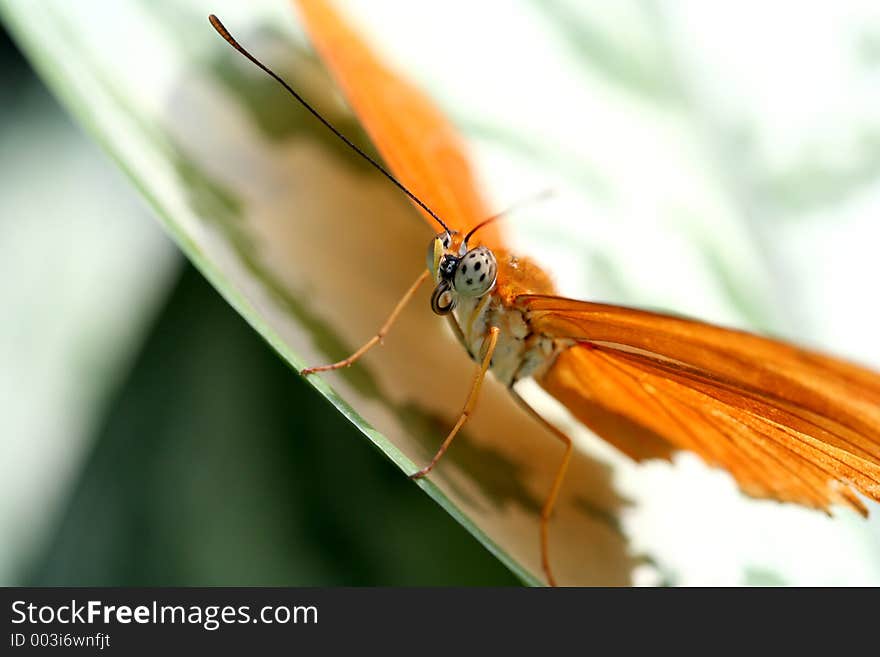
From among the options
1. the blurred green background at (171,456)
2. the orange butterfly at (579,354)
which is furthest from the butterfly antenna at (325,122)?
the blurred green background at (171,456)

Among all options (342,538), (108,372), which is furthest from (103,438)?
(342,538)

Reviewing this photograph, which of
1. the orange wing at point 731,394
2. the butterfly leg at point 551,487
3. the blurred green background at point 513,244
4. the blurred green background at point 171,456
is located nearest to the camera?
the orange wing at point 731,394

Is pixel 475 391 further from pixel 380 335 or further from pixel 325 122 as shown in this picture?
pixel 325 122

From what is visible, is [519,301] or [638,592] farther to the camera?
[519,301]

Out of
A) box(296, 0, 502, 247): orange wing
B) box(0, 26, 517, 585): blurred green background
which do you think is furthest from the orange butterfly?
box(0, 26, 517, 585): blurred green background

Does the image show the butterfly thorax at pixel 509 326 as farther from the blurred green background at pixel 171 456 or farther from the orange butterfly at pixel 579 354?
the blurred green background at pixel 171 456

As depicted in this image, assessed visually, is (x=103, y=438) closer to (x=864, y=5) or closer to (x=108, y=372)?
(x=108, y=372)

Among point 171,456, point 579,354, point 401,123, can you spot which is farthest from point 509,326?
point 171,456

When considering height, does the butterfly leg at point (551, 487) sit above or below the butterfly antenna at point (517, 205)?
below
